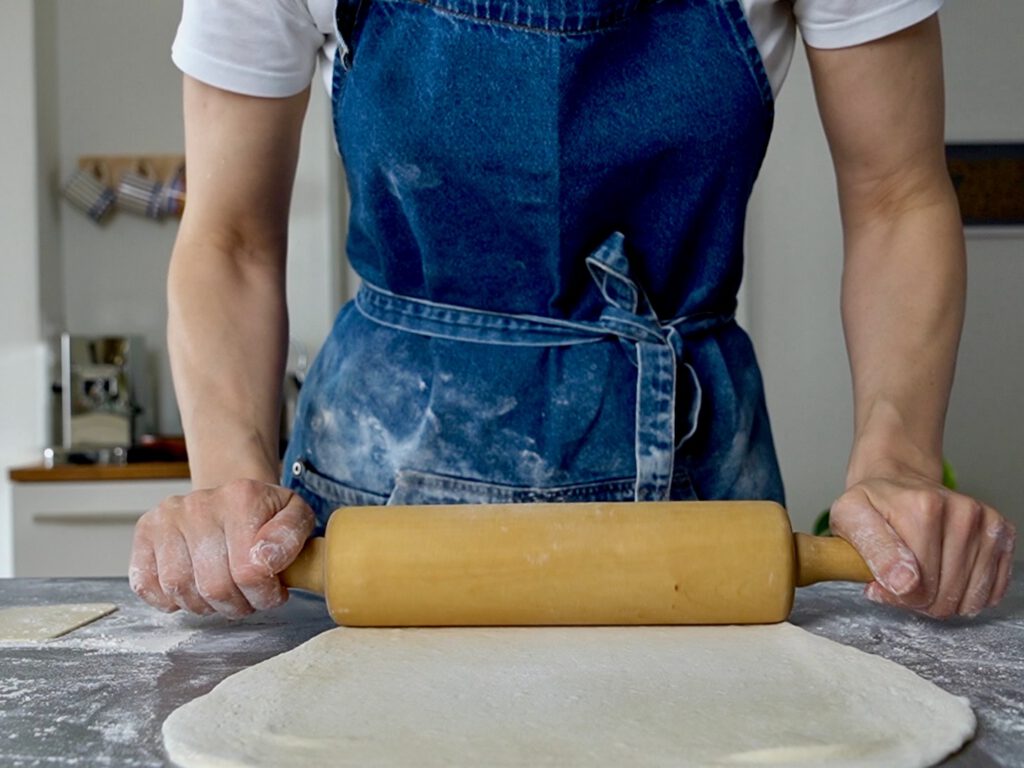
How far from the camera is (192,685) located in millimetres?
785

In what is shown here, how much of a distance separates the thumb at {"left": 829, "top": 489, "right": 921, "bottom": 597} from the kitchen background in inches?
90.7

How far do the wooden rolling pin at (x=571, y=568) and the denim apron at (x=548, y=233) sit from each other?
0.18 m

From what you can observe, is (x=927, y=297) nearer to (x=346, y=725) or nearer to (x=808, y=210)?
(x=346, y=725)

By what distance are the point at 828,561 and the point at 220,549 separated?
1.46 ft

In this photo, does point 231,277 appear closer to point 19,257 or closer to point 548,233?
point 548,233

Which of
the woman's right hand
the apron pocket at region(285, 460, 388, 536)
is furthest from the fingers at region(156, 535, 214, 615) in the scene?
the apron pocket at region(285, 460, 388, 536)

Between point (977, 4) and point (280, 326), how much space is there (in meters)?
2.70

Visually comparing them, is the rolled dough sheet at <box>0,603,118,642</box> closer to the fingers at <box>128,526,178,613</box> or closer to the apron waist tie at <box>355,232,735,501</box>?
the fingers at <box>128,526,178,613</box>

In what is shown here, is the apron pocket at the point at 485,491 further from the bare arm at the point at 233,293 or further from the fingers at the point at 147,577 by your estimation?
the fingers at the point at 147,577

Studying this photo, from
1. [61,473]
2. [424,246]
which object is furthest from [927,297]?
[61,473]

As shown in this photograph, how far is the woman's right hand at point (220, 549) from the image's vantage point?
89cm

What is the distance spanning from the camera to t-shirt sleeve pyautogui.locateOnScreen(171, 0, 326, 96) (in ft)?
3.53

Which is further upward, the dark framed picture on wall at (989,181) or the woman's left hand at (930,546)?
the dark framed picture on wall at (989,181)

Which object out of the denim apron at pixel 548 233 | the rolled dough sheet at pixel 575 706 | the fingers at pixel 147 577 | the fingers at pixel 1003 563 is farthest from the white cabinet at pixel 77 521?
the fingers at pixel 1003 563
